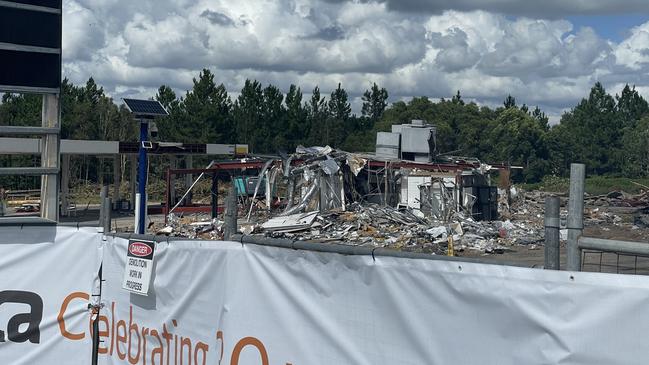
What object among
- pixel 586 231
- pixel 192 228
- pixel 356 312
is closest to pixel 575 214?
pixel 356 312

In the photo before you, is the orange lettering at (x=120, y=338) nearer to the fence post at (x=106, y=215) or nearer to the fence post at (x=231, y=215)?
the fence post at (x=106, y=215)

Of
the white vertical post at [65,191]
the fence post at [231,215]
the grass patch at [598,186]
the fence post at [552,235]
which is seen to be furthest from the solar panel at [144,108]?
the grass patch at [598,186]

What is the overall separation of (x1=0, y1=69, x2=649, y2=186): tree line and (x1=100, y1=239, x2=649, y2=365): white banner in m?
63.0

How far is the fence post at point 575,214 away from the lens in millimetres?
4320

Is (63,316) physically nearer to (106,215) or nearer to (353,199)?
(106,215)

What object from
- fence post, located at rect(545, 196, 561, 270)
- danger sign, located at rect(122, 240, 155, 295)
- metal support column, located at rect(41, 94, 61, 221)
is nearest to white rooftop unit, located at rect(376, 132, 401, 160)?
metal support column, located at rect(41, 94, 61, 221)

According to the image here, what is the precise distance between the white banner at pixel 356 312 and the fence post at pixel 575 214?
0.44m

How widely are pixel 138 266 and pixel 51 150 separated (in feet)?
8.02

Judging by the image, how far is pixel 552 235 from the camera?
452cm

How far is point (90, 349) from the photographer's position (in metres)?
7.64

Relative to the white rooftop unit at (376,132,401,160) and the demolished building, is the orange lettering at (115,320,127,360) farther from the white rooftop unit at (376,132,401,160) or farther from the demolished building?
the white rooftop unit at (376,132,401,160)

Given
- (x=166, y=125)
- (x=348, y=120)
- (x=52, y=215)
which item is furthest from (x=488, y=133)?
(x=52, y=215)

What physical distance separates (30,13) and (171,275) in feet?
11.8

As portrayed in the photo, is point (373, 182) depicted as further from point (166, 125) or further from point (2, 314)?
point (166, 125)
